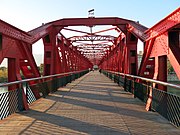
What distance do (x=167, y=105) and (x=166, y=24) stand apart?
104 inches

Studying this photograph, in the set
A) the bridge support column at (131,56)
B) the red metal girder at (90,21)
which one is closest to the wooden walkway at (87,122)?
the bridge support column at (131,56)

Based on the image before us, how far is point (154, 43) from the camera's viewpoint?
9742 mm

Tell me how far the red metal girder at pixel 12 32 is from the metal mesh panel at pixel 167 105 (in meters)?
4.93

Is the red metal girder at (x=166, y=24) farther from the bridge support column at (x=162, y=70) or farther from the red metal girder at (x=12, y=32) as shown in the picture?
the red metal girder at (x=12, y=32)

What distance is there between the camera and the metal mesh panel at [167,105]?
606 cm

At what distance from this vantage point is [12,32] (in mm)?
8789

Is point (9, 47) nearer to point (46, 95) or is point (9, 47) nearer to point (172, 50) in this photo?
point (46, 95)

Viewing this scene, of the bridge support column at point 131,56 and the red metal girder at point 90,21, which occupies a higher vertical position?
the red metal girder at point 90,21

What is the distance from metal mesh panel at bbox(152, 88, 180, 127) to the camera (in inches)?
239

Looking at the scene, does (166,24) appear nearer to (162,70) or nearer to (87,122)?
(162,70)

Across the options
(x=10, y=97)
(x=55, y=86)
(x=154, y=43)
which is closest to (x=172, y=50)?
(x=154, y=43)

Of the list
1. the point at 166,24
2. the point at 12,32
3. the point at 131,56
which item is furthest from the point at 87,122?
the point at 131,56

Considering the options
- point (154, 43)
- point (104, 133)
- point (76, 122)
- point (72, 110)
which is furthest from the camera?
point (154, 43)

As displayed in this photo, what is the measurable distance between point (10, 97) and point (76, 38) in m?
24.5
